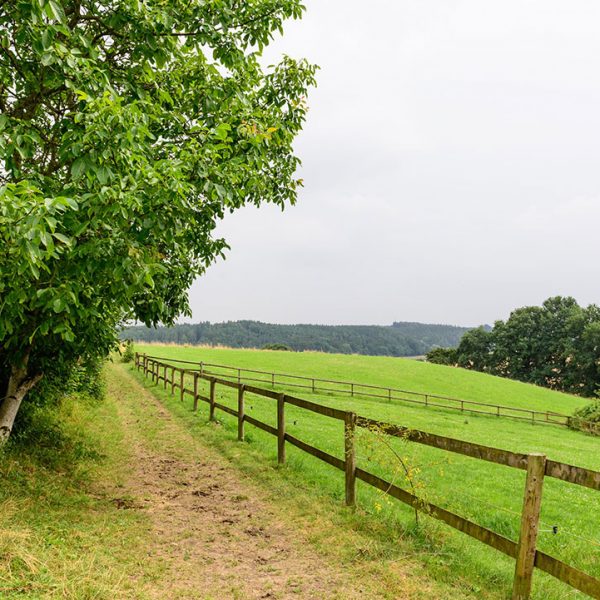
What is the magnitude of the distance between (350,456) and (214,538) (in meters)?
2.21

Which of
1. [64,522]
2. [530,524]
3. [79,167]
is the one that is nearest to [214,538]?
[64,522]

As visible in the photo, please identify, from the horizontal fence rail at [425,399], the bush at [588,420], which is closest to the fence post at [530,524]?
the horizontal fence rail at [425,399]

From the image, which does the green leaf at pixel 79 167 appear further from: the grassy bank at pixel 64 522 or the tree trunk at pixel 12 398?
the tree trunk at pixel 12 398

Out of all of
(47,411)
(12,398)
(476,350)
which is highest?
(12,398)

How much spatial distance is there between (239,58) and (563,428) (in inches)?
1407

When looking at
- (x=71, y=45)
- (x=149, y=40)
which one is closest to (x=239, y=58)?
(x=149, y=40)

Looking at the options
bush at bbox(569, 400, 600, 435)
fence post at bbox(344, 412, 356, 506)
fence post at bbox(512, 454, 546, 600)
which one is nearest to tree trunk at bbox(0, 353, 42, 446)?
fence post at bbox(344, 412, 356, 506)

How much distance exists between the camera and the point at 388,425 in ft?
21.1

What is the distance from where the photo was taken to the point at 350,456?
6.91 metres

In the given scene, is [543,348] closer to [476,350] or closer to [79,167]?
[476,350]

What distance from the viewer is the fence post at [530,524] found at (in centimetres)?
432

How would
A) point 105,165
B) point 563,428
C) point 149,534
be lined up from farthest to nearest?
point 563,428
point 149,534
point 105,165

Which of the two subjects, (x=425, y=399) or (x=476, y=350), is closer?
(x=425, y=399)

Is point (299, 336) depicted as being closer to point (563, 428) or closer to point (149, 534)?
point (563, 428)
